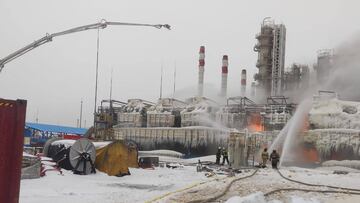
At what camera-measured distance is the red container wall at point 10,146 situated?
5043 millimetres

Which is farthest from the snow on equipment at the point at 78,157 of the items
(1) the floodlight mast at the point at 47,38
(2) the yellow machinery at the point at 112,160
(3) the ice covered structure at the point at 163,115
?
(3) the ice covered structure at the point at 163,115

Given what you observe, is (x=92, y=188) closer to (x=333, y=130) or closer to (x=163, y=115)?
(x=333, y=130)

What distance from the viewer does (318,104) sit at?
136ft

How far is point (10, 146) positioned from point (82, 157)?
41.2 ft

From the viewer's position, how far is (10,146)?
5.11 meters

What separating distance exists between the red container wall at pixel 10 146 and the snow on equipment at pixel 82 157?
12390mm

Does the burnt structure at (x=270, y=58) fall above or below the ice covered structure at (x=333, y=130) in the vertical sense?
above

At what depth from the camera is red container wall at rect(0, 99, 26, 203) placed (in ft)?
16.5

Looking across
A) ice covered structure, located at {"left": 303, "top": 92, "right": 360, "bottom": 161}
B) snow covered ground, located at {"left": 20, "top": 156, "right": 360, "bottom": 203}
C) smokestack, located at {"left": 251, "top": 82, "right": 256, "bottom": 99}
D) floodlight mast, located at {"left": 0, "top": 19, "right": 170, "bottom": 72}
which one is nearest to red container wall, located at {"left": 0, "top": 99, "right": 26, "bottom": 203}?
snow covered ground, located at {"left": 20, "top": 156, "right": 360, "bottom": 203}

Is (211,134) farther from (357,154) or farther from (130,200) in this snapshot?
(130,200)

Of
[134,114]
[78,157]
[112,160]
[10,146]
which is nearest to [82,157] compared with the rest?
[78,157]

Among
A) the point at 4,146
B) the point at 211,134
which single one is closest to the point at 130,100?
the point at 211,134

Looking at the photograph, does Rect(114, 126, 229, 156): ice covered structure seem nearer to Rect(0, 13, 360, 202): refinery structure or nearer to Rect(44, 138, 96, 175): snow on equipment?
Rect(0, 13, 360, 202): refinery structure

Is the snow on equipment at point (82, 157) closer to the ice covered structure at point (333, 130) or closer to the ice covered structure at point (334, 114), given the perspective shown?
the ice covered structure at point (333, 130)
